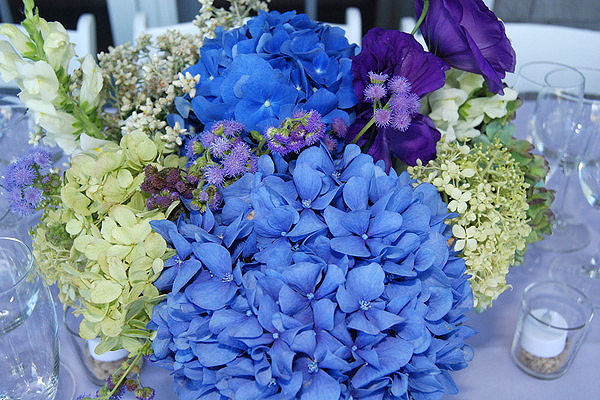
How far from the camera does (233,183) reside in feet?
1.92

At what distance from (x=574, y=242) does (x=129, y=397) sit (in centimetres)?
72

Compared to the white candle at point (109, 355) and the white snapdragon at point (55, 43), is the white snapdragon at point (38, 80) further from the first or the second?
the white candle at point (109, 355)

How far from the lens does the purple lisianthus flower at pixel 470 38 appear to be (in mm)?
626

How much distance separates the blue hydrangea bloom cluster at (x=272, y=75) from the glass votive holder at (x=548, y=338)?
35cm

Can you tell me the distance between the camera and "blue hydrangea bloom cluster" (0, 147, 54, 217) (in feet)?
2.08

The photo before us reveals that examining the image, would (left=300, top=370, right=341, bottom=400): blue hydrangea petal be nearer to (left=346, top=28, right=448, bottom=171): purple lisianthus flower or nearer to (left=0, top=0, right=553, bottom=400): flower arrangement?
(left=0, top=0, right=553, bottom=400): flower arrangement

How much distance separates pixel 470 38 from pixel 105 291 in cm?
45

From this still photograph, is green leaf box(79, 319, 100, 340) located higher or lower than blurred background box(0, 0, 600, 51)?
higher

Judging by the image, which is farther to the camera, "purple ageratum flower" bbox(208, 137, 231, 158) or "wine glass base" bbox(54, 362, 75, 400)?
"wine glass base" bbox(54, 362, 75, 400)

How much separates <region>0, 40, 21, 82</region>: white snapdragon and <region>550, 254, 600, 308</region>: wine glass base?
783 millimetres

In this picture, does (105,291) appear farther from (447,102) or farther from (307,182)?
(447,102)

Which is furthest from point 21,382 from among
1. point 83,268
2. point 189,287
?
point 189,287

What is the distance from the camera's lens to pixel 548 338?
0.71 meters

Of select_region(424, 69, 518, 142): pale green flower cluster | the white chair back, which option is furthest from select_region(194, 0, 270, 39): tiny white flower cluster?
the white chair back
